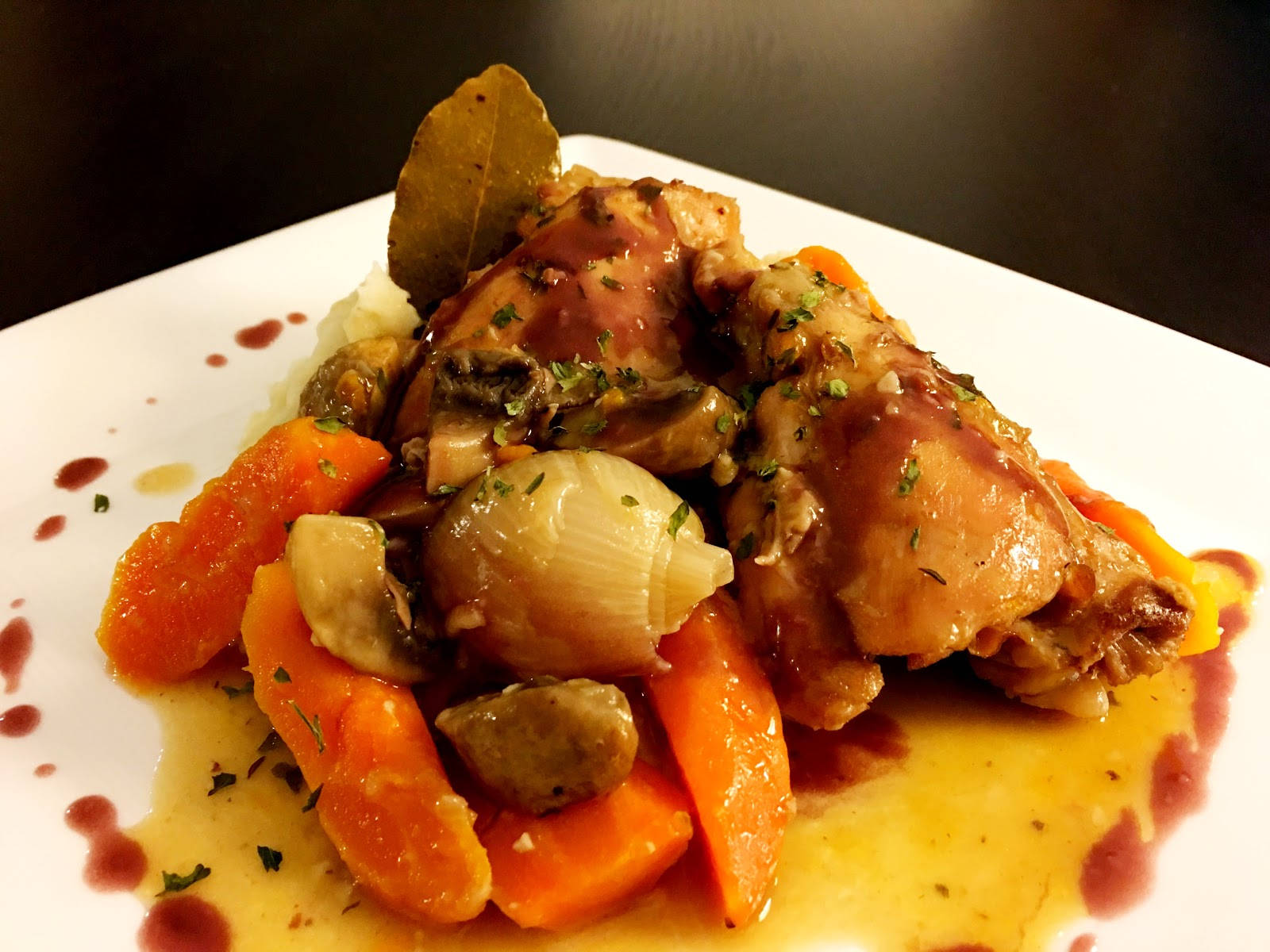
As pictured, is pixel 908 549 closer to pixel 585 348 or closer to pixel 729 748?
pixel 729 748

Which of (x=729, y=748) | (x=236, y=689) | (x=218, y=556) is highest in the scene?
(x=729, y=748)

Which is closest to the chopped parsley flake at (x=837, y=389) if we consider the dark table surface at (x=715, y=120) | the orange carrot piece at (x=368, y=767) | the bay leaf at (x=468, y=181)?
the orange carrot piece at (x=368, y=767)

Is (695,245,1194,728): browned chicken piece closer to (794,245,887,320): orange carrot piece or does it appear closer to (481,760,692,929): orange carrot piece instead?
(481,760,692,929): orange carrot piece

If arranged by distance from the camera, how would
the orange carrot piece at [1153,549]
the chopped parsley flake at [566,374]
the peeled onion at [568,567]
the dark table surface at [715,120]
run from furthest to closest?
1. the dark table surface at [715,120]
2. the orange carrot piece at [1153,549]
3. the chopped parsley flake at [566,374]
4. the peeled onion at [568,567]

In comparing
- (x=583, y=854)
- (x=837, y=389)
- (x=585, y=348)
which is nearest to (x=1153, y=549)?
(x=837, y=389)

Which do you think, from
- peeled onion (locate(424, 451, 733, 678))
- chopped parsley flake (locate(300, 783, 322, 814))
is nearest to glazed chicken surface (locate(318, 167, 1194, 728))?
peeled onion (locate(424, 451, 733, 678))

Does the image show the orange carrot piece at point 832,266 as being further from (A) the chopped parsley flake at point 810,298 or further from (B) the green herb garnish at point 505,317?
(B) the green herb garnish at point 505,317

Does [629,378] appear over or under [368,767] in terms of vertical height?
over
